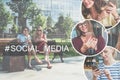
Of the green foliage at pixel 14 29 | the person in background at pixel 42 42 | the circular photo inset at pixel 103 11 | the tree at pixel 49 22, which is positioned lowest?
the person in background at pixel 42 42

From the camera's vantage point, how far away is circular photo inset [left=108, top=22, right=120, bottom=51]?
23.1 ft

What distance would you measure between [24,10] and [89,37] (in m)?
0.75

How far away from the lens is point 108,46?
23.1 feet

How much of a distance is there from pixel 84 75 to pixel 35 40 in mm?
645

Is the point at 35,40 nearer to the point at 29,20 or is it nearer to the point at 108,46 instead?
the point at 29,20

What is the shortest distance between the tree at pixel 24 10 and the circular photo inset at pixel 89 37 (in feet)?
1.55

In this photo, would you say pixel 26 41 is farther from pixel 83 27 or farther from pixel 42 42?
pixel 83 27

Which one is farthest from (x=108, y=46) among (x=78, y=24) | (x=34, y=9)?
(x=34, y=9)

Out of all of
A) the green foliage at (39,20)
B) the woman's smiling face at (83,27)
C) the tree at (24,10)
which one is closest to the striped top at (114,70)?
the woman's smiling face at (83,27)

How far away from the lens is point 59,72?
7062mm

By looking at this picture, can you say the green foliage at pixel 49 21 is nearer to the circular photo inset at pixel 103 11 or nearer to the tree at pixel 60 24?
the tree at pixel 60 24

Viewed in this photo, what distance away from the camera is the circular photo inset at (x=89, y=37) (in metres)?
7.04

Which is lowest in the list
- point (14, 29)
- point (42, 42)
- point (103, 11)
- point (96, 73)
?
point (96, 73)

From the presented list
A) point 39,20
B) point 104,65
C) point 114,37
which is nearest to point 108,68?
point 104,65
